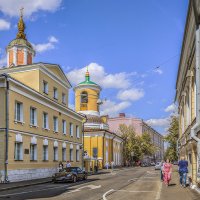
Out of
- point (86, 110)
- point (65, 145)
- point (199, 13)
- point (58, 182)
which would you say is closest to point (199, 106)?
point (199, 13)

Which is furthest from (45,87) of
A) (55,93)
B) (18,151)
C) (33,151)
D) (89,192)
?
(89,192)

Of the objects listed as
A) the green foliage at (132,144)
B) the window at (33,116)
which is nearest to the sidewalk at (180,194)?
the window at (33,116)

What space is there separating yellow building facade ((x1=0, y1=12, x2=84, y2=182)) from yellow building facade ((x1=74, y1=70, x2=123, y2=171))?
48.8ft

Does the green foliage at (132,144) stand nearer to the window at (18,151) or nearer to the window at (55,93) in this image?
the window at (55,93)

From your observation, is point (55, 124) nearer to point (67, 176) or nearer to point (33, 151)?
point (33, 151)

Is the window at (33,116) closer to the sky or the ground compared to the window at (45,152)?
closer to the sky

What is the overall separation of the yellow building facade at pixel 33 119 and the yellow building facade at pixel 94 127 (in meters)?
14.9

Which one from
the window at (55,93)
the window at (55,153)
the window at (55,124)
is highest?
the window at (55,93)

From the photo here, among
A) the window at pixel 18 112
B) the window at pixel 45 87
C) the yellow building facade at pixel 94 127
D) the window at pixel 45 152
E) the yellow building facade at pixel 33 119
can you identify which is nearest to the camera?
the yellow building facade at pixel 33 119

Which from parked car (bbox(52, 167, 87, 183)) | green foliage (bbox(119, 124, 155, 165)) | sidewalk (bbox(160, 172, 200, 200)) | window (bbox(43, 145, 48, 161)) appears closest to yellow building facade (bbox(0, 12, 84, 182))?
window (bbox(43, 145, 48, 161))

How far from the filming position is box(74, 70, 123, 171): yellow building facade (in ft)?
216

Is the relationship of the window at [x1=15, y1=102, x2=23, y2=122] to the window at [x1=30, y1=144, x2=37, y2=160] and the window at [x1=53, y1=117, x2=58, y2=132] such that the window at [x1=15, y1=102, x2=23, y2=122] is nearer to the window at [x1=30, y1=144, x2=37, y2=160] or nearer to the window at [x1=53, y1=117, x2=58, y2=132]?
the window at [x1=30, y1=144, x2=37, y2=160]

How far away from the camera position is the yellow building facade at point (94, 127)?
65.8m

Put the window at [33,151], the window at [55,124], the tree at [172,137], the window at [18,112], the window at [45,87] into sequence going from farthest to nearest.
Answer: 1. the tree at [172,137]
2. the window at [55,124]
3. the window at [45,87]
4. the window at [33,151]
5. the window at [18,112]
